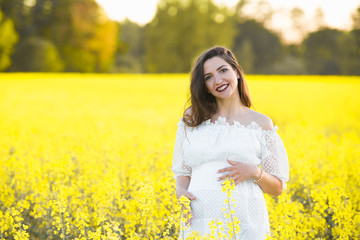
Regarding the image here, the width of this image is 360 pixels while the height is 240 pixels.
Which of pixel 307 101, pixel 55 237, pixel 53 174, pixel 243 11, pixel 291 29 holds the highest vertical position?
pixel 243 11

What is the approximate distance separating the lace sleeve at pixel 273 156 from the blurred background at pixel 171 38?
3431 cm

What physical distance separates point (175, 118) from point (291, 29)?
1840 inches

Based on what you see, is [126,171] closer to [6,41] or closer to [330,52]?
[6,41]

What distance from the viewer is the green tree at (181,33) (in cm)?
4644

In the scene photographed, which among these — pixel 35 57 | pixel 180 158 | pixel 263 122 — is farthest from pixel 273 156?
pixel 35 57

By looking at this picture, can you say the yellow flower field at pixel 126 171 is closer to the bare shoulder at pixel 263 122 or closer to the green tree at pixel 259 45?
the bare shoulder at pixel 263 122

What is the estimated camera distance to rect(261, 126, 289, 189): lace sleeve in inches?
98.0

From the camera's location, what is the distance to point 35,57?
35406 millimetres

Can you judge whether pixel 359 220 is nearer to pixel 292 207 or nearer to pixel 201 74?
pixel 292 207

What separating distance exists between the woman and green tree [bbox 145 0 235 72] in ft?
141

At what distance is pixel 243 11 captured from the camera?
5525cm

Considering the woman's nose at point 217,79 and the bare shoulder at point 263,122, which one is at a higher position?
the woman's nose at point 217,79

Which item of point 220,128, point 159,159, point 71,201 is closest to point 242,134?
point 220,128

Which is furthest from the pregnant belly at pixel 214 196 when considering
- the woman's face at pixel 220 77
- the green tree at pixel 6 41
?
the green tree at pixel 6 41
